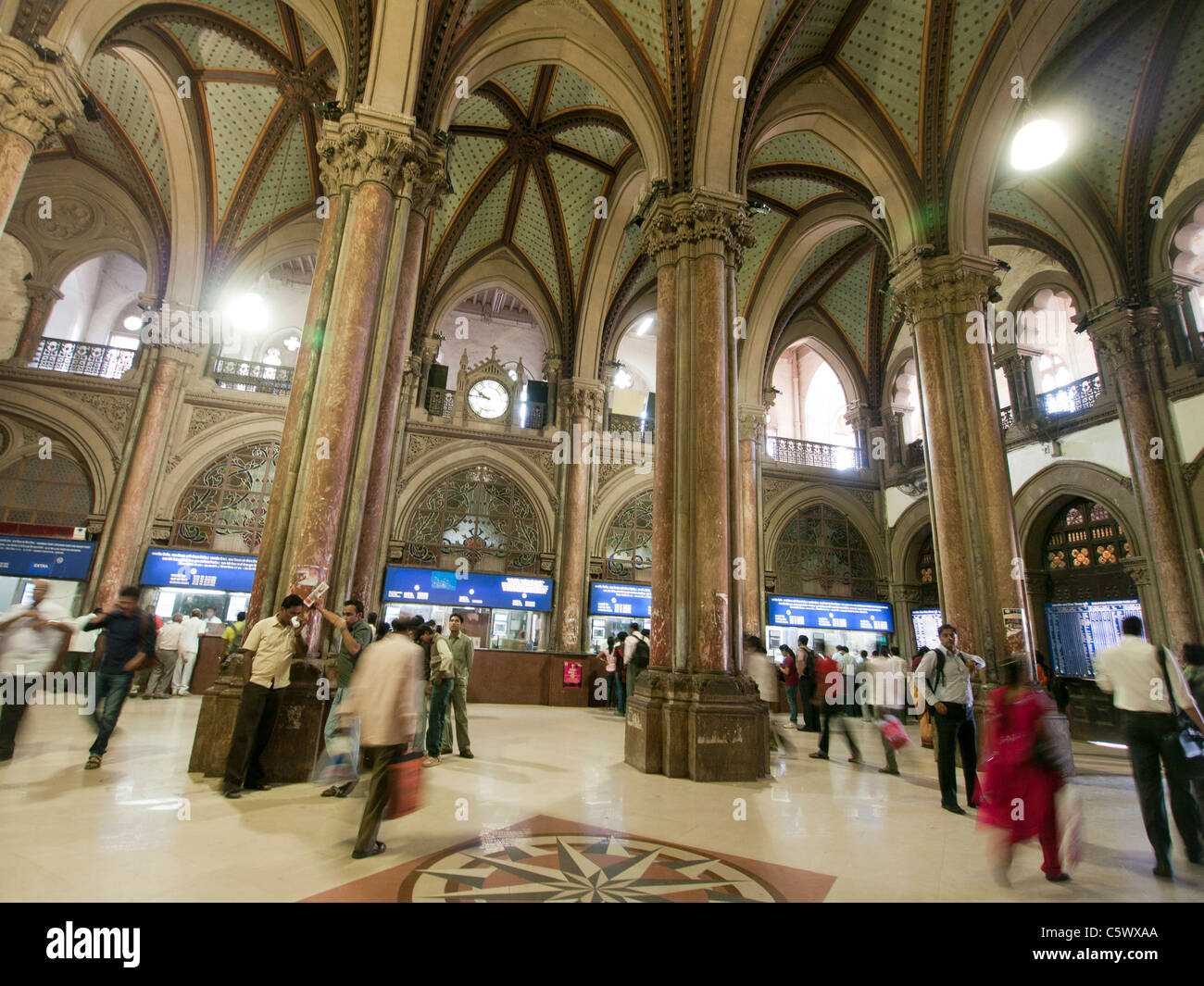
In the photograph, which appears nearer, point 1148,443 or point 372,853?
point 372,853

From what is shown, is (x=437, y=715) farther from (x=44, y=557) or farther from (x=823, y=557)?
(x=823, y=557)

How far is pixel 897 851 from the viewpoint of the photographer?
3.41 m

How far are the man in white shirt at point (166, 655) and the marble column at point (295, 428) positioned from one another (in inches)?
212

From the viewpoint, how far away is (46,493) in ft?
39.9

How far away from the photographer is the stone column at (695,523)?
5.75 meters

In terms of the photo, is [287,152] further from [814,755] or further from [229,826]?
[814,755]

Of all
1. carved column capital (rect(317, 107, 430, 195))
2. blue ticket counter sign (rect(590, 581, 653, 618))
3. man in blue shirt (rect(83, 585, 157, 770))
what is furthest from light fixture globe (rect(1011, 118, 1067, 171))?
blue ticket counter sign (rect(590, 581, 653, 618))

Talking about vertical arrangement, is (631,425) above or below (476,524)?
above

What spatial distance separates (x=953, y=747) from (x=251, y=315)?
17170mm

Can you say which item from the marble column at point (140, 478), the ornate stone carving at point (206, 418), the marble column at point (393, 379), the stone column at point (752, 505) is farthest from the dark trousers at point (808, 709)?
the ornate stone carving at point (206, 418)

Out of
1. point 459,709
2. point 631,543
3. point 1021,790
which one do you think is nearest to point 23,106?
point 459,709

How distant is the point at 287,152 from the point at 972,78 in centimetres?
1211

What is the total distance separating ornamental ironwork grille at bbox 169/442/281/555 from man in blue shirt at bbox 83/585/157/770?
8489mm
